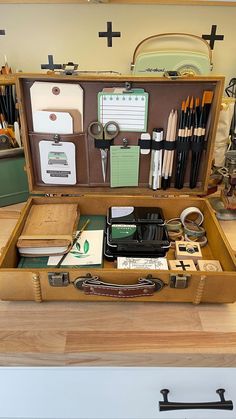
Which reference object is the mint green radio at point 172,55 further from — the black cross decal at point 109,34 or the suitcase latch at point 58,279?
the suitcase latch at point 58,279

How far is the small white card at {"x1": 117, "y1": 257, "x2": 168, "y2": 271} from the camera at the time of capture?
25.4 inches

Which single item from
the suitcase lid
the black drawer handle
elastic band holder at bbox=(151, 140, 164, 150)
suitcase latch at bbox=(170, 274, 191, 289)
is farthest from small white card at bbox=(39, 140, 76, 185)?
the black drawer handle

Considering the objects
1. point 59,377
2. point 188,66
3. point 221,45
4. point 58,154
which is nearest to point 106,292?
point 59,377

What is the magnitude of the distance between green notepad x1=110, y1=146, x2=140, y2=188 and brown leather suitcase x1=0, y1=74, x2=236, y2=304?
0.06 feet

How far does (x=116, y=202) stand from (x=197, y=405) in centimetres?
50

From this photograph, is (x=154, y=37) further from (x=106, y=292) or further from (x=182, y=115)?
(x=106, y=292)

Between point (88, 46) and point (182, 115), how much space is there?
0.48 metres

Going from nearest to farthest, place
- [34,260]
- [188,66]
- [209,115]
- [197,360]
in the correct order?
[197,360], [34,260], [209,115], [188,66]

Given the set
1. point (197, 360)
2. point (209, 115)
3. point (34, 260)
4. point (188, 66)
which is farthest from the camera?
point (188, 66)

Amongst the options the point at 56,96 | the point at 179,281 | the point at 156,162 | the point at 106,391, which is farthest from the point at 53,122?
the point at 106,391

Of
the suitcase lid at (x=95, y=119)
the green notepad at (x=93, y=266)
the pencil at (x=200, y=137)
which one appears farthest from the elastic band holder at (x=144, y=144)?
the green notepad at (x=93, y=266)

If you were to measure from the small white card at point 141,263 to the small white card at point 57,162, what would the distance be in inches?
12.8

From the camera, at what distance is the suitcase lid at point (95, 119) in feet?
2.48

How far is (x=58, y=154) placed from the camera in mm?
854
